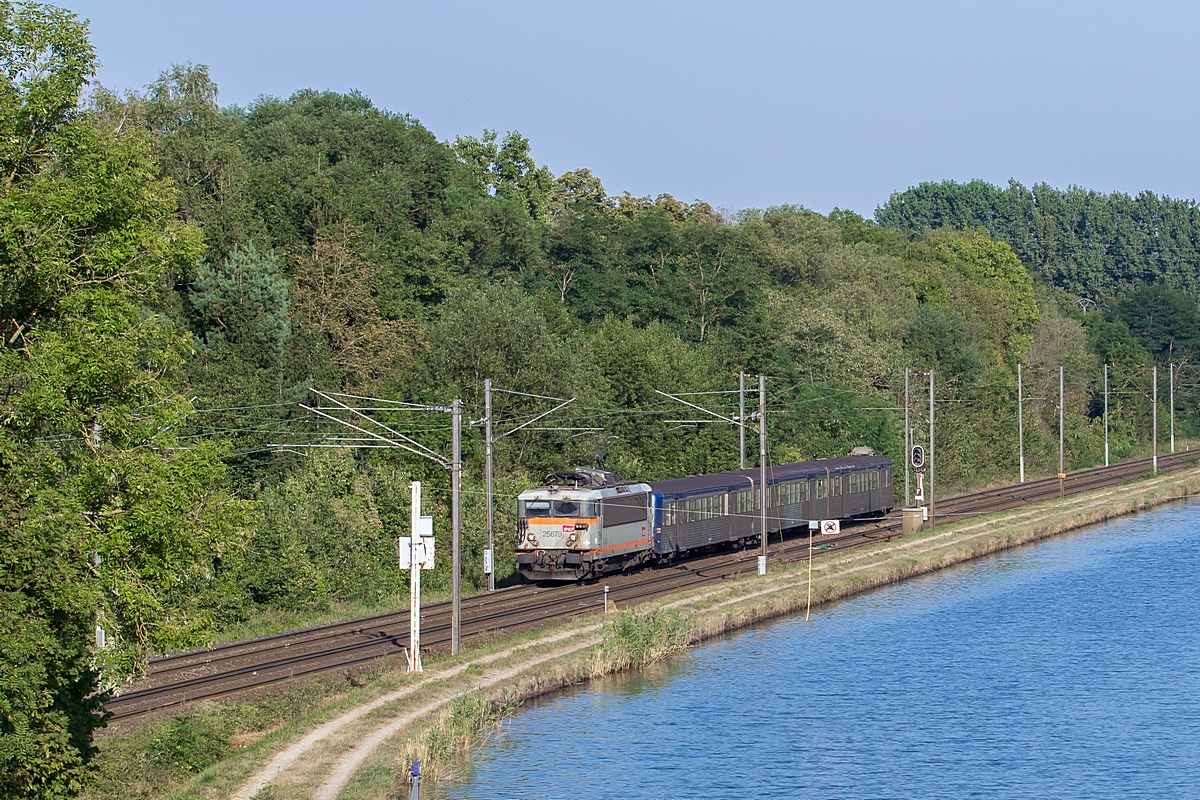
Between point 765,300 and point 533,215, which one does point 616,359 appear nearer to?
point 765,300

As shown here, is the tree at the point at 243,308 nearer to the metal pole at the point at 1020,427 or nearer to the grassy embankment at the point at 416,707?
the grassy embankment at the point at 416,707

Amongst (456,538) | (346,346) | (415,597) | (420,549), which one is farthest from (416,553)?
(346,346)

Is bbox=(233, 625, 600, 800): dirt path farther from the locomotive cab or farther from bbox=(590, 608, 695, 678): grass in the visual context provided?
the locomotive cab

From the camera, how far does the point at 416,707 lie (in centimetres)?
3162

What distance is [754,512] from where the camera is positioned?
63188mm

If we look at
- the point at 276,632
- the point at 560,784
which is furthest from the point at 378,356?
the point at 560,784

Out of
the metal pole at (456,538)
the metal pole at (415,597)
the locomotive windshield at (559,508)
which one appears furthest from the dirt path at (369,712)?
the locomotive windshield at (559,508)

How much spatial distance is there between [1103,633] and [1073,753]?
17.4m

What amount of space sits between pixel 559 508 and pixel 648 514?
17.7 feet

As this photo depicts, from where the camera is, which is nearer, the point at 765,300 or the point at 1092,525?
the point at 1092,525

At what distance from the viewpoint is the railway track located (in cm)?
3434

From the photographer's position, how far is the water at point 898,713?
30.0 m

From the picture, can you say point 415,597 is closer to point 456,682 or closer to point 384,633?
point 456,682

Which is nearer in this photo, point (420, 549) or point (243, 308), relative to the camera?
point (420, 549)
